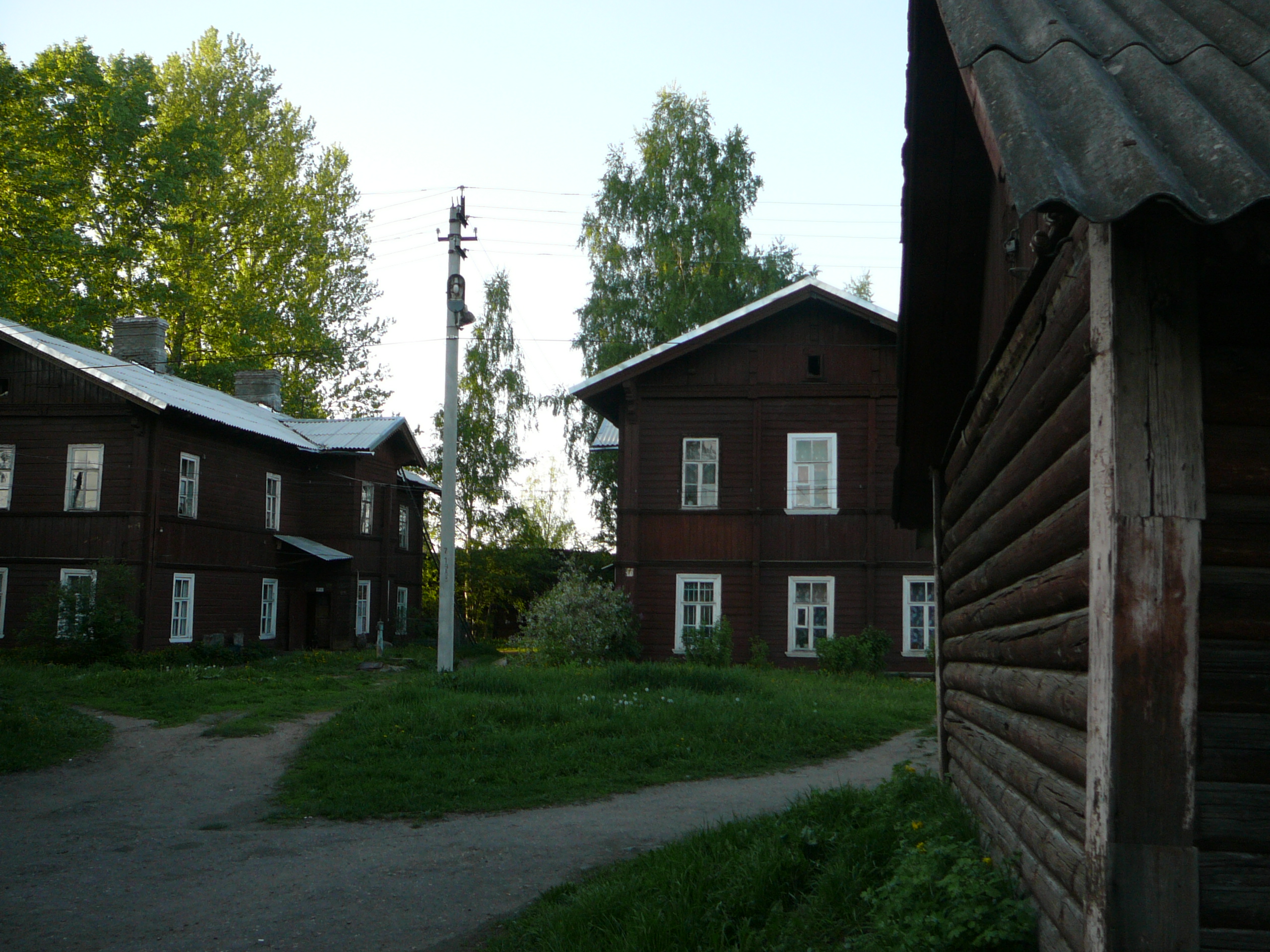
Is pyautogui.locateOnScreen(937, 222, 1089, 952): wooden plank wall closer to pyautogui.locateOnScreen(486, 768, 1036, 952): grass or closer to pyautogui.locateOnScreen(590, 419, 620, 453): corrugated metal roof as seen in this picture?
pyautogui.locateOnScreen(486, 768, 1036, 952): grass

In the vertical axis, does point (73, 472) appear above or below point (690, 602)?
above

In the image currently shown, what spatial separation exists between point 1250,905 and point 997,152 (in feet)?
6.48

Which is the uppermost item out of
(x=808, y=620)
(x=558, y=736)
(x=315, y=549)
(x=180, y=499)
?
(x=180, y=499)

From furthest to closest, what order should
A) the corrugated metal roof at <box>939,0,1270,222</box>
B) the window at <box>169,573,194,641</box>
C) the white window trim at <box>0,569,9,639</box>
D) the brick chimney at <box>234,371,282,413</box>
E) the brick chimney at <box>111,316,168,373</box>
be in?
the brick chimney at <box>234,371,282,413</box>
the brick chimney at <box>111,316,168,373</box>
the window at <box>169,573,194,641</box>
the white window trim at <box>0,569,9,639</box>
the corrugated metal roof at <box>939,0,1270,222</box>

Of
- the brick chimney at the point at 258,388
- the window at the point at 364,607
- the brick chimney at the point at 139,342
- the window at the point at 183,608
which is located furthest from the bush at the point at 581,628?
the brick chimney at the point at 258,388

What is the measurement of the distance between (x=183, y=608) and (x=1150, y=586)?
25352 mm

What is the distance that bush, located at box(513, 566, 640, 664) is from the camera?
2092 centimetres

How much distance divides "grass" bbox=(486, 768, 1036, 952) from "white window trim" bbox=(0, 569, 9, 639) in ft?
69.0

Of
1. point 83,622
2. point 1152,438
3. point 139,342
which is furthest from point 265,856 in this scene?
point 139,342

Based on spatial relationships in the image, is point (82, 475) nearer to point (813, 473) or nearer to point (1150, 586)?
point (813, 473)

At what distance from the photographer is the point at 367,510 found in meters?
32.0

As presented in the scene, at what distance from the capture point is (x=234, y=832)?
8.63 metres

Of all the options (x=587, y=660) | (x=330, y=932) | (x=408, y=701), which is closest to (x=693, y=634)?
(x=587, y=660)

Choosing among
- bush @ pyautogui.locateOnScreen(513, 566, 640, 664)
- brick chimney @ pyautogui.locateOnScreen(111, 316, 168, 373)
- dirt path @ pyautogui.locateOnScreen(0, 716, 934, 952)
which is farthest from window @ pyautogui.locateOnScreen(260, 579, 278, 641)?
dirt path @ pyautogui.locateOnScreen(0, 716, 934, 952)
